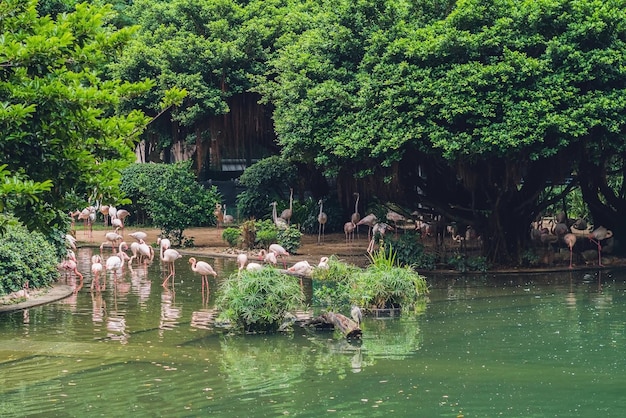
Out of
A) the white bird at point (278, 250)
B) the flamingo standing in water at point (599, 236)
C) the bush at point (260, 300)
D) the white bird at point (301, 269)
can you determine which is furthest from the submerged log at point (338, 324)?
the flamingo standing in water at point (599, 236)

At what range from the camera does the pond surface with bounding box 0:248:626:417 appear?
33.0ft

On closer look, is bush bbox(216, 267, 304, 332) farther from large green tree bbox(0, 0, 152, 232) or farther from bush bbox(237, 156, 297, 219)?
bush bbox(237, 156, 297, 219)

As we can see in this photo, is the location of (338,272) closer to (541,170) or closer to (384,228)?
(541,170)

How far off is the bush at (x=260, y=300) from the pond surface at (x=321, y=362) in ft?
1.03

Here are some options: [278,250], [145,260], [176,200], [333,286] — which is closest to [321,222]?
[176,200]

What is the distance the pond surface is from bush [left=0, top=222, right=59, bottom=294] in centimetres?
59

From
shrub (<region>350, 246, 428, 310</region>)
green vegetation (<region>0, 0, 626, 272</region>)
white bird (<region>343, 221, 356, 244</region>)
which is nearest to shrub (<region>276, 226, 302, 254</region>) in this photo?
green vegetation (<region>0, 0, 626, 272</region>)

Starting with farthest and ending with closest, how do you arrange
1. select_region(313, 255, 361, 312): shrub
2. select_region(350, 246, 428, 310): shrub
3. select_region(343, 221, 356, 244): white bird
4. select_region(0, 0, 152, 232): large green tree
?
select_region(343, 221, 356, 244): white bird → select_region(313, 255, 361, 312): shrub → select_region(350, 246, 428, 310): shrub → select_region(0, 0, 152, 232): large green tree

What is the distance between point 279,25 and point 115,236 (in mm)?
9124

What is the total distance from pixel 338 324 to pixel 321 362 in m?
1.75

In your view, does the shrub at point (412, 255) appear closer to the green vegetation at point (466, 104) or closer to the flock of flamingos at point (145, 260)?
the green vegetation at point (466, 104)

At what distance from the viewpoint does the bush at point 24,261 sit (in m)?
15.6

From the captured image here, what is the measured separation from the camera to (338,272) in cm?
1639

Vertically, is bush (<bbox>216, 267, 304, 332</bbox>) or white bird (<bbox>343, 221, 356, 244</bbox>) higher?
white bird (<bbox>343, 221, 356, 244</bbox>)
